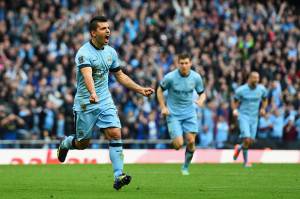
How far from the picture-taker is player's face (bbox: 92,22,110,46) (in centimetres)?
1356

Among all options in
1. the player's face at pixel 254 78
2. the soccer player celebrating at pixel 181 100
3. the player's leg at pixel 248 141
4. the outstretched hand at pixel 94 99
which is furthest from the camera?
the player's leg at pixel 248 141

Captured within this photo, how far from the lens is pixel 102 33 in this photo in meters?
13.6

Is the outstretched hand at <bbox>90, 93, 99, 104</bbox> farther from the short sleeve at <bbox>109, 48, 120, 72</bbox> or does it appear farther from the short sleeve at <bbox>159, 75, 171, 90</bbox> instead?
the short sleeve at <bbox>159, 75, 171, 90</bbox>

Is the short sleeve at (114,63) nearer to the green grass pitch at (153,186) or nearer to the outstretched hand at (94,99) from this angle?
the outstretched hand at (94,99)

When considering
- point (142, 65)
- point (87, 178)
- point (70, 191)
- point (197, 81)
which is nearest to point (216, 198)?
point (70, 191)

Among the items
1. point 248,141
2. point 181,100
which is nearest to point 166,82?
point 181,100

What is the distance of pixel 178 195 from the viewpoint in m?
12.4

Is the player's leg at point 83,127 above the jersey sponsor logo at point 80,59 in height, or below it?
below

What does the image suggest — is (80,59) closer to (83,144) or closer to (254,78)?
(83,144)

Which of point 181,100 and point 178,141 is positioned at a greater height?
point 181,100

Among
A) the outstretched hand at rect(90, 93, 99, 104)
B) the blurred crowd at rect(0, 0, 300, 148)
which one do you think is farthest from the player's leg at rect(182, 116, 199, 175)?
the blurred crowd at rect(0, 0, 300, 148)

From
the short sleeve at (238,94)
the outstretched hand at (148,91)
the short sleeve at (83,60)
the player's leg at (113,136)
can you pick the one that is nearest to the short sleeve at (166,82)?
the short sleeve at (238,94)

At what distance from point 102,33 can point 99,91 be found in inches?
36.1

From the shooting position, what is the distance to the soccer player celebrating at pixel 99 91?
13.4 metres
